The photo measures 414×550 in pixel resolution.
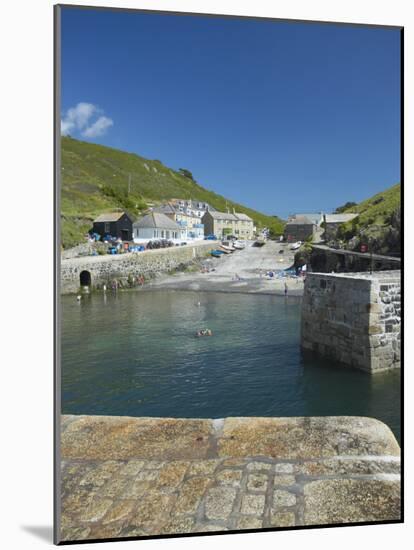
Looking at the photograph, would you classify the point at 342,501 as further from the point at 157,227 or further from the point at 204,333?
the point at 157,227

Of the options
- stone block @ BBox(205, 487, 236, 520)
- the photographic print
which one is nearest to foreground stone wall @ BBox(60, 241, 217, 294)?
the photographic print

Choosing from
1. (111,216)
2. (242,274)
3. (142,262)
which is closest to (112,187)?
(111,216)

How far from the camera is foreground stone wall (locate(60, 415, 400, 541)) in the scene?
3.14m

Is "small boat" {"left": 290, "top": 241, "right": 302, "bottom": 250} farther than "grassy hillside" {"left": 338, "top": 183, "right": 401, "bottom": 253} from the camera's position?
Yes

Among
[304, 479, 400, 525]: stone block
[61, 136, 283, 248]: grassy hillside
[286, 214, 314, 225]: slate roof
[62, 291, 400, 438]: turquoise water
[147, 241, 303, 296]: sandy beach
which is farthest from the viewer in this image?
[147, 241, 303, 296]: sandy beach

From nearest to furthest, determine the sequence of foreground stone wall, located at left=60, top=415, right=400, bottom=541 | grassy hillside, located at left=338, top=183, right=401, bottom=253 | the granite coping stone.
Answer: foreground stone wall, located at left=60, top=415, right=400, bottom=541 → the granite coping stone → grassy hillside, located at left=338, top=183, right=401, bottom=253

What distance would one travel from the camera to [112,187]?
5035mm

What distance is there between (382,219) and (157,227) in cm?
248

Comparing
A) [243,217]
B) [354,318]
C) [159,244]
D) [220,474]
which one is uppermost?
[243,217]

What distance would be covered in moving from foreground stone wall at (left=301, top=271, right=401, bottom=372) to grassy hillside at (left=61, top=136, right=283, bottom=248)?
1686mm

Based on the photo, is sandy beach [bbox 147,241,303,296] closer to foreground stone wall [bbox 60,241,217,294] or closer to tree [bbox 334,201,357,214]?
foreground stone wall [bbox 60,241,217,294]

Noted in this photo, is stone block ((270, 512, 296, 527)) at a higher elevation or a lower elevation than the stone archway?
lower

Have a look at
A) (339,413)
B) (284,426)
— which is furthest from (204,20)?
(339,413)

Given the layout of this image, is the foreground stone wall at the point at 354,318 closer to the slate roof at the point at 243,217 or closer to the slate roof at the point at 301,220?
the slate roof at the point at 301,220
